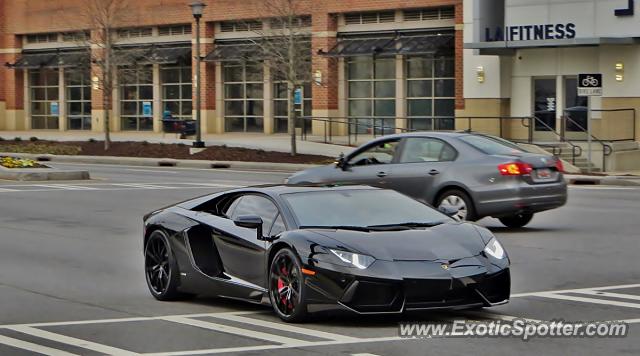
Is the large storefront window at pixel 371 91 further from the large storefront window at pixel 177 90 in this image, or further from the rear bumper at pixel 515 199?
the rear bumper at pixel 515 199

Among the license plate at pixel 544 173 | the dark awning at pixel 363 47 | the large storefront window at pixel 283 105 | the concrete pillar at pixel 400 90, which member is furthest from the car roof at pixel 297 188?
the large storefront window at pixel 283 105

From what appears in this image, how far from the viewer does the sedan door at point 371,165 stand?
18188 mm

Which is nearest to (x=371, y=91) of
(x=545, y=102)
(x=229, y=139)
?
(x=229, y=139)

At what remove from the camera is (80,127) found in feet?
200

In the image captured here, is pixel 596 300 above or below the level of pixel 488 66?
below

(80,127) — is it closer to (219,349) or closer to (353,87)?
(353,87)

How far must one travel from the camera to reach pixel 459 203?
17.5 m

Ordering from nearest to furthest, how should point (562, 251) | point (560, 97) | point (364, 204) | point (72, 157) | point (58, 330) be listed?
point (58, 330)
point (364, 204)
point (562, 251)
point (560, 97)
point (72, 157)

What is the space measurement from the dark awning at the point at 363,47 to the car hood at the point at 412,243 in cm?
3642

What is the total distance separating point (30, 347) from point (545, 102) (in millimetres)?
34448

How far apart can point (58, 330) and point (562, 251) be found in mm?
7439

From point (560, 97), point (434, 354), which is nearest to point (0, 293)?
point (434, 354)

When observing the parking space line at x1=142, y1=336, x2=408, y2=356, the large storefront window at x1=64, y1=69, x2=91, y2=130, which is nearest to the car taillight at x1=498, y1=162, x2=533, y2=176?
the parking space line at x1=142, y1=336, x2=408, y2=356

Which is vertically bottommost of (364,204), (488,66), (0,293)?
(0,293)
